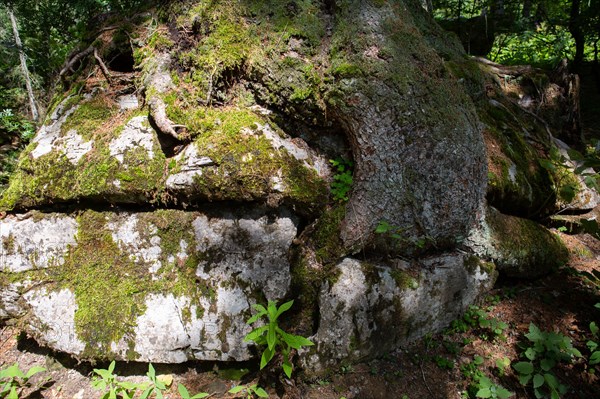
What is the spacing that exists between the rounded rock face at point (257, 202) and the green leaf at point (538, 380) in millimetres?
844

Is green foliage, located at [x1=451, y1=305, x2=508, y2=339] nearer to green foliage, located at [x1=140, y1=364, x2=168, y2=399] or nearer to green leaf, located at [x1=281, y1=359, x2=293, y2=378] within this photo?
green leaf, located at [x1=281, y1=359, x2=293, y2=378]

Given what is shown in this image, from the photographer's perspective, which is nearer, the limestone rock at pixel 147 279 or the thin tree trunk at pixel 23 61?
the limestone rock at pixel 147 279

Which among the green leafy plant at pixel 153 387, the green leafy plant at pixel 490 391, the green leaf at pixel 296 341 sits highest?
the green leaf at pixel 296 341

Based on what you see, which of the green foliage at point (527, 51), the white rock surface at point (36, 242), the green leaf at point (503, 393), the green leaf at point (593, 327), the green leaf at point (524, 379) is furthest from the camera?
the green foliage at point (527, 51)

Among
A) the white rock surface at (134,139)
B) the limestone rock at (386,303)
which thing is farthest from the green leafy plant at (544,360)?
the white rock surface at (134,139)

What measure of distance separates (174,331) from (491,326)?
314cm

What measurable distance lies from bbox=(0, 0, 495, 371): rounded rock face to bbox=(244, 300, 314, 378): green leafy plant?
21cm

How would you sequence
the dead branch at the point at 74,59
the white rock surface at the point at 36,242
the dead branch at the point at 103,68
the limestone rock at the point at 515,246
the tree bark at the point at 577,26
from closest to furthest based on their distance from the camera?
the white rock surface at the point at 36,242 → the limestone rock at the point at 515,246 → the dead branch at the point at 103,68 → the dead branch at the point at 74,59 → the tree bark at the point at 577,26

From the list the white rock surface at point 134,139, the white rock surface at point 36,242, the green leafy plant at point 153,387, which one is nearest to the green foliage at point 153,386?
the green leafy plant at point 153,387

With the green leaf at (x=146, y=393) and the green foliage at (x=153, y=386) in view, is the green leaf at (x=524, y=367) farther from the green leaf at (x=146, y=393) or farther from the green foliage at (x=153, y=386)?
the green leaf at (x=146, y=393)

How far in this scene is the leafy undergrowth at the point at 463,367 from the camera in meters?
2.81

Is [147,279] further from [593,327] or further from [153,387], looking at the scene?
[593,327]

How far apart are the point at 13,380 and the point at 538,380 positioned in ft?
15.3

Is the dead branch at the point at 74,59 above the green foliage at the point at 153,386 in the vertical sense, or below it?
above
